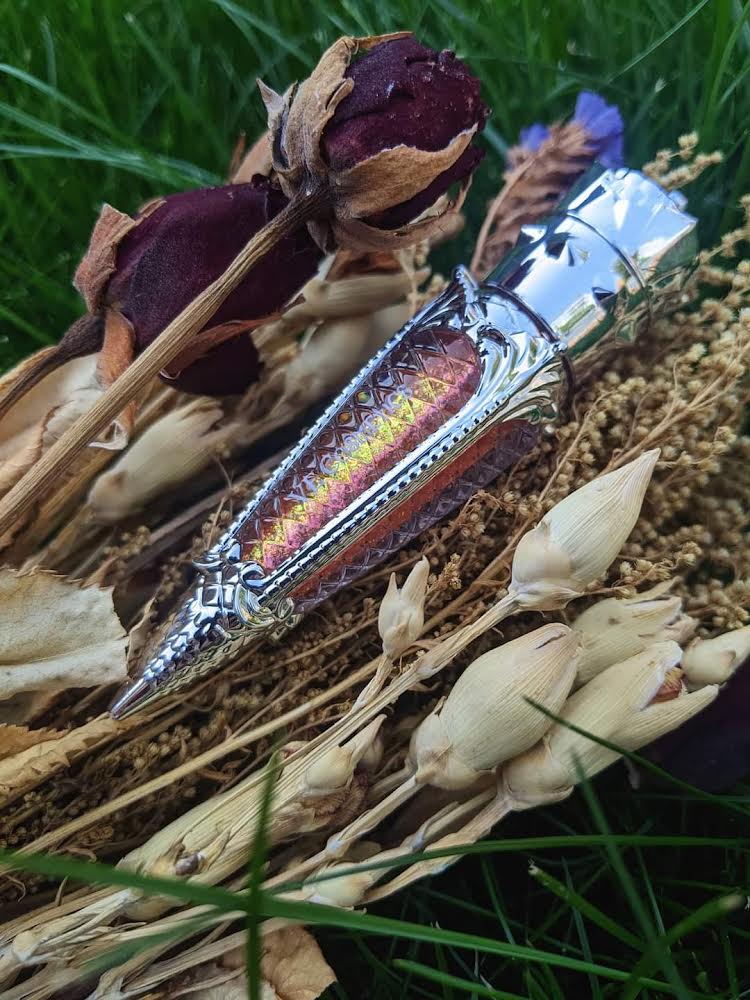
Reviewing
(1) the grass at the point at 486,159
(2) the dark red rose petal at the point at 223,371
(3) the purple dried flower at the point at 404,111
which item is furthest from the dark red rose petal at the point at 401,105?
(1) the grass at the point at 486,159

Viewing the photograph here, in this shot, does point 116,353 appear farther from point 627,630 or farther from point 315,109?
point 627,630

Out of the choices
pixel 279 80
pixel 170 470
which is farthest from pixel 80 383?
pixel 279 80

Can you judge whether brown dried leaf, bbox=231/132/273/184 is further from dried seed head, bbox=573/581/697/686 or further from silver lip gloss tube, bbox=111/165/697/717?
dried seed head, bbox=573/581/697/686

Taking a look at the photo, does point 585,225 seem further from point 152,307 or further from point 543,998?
point 543,998

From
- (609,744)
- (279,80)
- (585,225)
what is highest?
(279,80)

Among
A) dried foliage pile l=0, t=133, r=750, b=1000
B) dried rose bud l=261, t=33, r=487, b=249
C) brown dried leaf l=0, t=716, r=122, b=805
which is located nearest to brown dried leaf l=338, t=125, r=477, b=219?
dried rose bud l=261, t=33, r=487, b=249

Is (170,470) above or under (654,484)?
above
